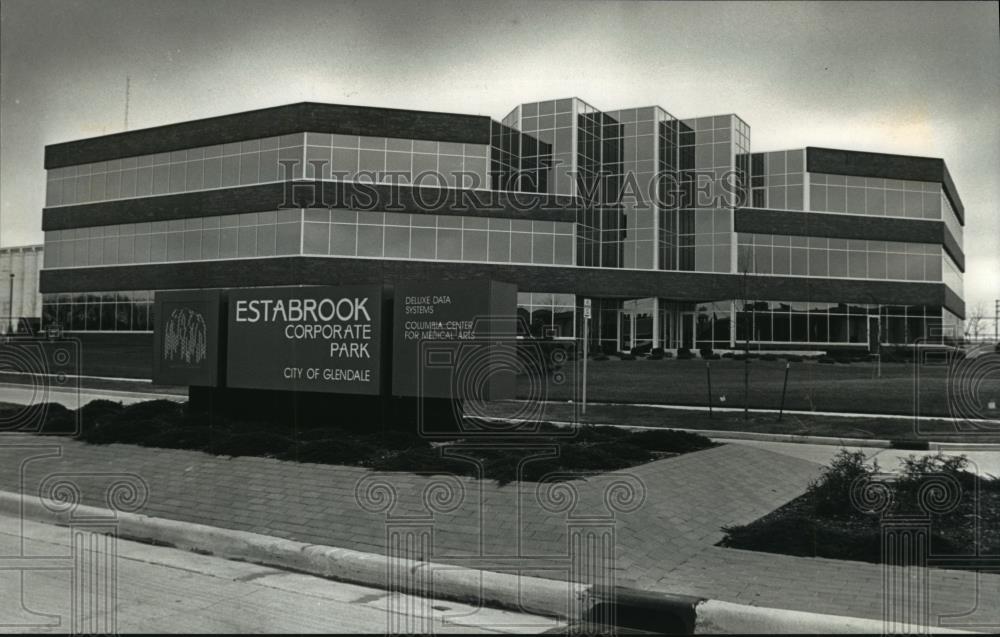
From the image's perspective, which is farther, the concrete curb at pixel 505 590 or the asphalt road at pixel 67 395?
the asphalt road at pixel 67 395

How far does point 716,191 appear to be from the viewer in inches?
1906

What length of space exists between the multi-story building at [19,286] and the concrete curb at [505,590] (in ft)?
171

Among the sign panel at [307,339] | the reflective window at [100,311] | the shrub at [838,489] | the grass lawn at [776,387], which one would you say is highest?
the reflective window at [100,311]

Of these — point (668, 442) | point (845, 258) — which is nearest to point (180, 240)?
point (845, 258)

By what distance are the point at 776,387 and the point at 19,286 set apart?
49190 mm

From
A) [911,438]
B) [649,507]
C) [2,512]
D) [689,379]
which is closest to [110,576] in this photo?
[2,512]

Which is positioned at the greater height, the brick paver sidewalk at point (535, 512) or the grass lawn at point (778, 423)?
the grass lawn at point (778, 423)

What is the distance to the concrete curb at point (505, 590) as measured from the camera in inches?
228

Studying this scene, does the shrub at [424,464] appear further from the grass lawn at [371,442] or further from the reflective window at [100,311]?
the reflective window at [100,311]

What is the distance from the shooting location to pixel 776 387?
90.1 ft

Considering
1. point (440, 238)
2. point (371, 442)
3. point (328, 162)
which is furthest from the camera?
point (440, 238)

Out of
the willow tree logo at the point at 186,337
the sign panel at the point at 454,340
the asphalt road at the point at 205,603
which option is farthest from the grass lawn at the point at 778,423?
the asphalt road at the point at 205,603

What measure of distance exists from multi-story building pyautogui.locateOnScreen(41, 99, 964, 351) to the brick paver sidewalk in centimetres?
3103

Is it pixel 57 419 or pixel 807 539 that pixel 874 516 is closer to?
pixel 807 539
